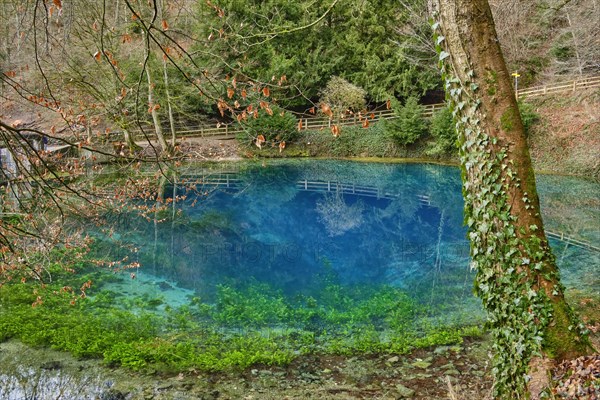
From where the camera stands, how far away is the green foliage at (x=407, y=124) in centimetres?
2305

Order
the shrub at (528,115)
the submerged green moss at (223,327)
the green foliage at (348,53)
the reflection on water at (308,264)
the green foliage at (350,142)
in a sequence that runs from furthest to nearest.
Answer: the green foliage at (348,53) → the green foliage at (350,142) → the shrub at (528,115) → the reflection on water at (308,264) → the submerged green moss at (223,327)

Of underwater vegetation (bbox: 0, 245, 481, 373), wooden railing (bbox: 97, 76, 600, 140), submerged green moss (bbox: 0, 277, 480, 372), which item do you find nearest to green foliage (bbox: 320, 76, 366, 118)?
wooden railing (bbox: 97, 76, 600, 140)

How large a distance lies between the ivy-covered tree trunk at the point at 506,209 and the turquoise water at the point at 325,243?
3698mm

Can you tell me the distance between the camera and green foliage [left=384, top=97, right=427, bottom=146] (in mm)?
23047

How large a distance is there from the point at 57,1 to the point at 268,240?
9.75 m

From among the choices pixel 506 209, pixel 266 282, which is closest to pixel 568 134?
pixel 266 282

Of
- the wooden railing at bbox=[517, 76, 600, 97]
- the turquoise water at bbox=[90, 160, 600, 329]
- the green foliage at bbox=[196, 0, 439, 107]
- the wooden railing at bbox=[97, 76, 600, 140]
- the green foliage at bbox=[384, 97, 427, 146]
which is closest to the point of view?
the turquoise water at bbox=[90, 160, 600, 329]

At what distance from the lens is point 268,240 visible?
1225cm

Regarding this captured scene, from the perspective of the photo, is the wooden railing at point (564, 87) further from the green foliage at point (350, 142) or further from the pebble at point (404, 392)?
the pebble at point (404, 392)

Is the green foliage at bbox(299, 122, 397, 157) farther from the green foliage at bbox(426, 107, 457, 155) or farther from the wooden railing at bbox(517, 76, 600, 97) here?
the wooden railing at bbox(517, 76, 600, 97)

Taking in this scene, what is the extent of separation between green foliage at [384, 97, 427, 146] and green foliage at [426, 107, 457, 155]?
823mm

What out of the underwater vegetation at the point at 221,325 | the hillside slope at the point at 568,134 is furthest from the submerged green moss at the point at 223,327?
the hillside slope at the point at 568,134

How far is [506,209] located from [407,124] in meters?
20.3

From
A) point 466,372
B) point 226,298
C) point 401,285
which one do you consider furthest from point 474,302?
point 226,298
